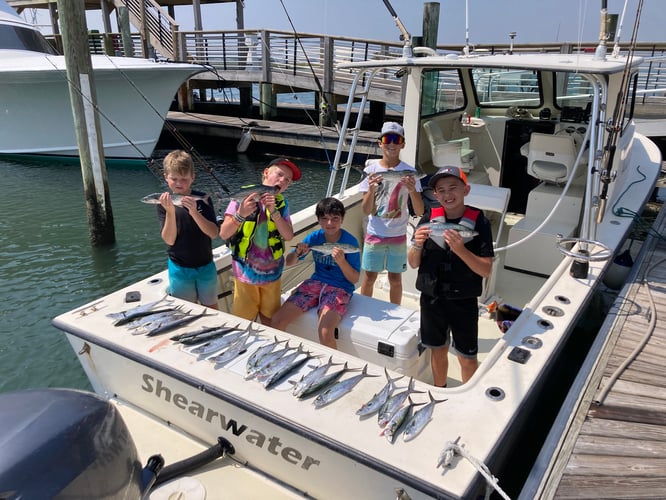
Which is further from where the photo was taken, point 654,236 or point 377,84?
point 377,84

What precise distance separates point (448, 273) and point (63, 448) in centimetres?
A: 197

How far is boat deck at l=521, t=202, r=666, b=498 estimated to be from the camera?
2283mm

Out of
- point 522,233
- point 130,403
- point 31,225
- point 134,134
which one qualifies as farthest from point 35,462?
point 134,134

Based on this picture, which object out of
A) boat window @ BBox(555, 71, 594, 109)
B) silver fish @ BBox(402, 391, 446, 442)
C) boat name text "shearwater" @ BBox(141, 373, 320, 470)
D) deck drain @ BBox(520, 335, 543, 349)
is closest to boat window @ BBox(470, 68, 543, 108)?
boat window @ BBox(555, 71, 594, 109)

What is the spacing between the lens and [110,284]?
22.2ft

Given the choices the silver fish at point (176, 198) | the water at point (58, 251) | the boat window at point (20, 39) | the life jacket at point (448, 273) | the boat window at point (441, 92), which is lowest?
the water at point (58, 251)

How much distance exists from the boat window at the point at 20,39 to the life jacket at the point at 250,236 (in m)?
14.8

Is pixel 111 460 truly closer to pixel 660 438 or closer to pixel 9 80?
pixel 660 438

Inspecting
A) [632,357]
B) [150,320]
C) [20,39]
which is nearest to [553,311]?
[632,357]

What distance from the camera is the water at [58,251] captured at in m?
5.02

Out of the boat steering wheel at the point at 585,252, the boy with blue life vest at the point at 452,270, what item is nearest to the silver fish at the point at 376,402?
the boy with blue life vest at the point at 452,270

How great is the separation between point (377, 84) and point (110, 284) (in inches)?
404

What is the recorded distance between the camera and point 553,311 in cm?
302

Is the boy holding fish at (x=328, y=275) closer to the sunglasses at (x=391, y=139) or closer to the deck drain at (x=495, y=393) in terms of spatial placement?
the sunglasses at (x=391, y=139)
